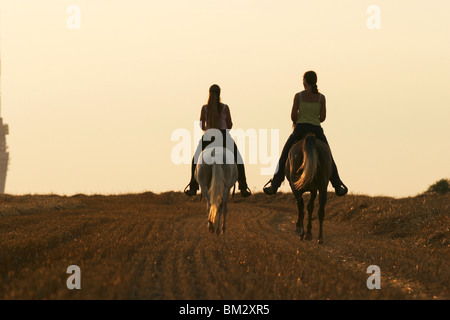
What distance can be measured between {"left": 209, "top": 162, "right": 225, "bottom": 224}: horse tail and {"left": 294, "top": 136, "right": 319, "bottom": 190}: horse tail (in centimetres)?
196

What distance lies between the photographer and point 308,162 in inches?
522

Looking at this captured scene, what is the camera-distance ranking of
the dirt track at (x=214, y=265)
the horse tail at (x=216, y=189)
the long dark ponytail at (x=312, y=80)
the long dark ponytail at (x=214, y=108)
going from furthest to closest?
the long dark ponytail at (x=214, y=108) → the long dark ponytail at (x=312, y=80) → the horse tail at (x=216, y=189) → the dirt track at (x=214, y=265)

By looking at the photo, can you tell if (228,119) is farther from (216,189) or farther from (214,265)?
(214,265)

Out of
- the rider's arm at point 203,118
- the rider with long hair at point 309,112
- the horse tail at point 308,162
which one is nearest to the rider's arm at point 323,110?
the rider with long hair at point 309,112

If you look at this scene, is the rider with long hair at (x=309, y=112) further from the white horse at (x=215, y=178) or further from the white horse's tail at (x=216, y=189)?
the white horse's tail at (x=216, y=189)

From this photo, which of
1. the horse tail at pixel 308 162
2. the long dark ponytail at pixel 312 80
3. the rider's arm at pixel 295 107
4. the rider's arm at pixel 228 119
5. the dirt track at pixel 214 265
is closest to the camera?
the dirt track at pixel 214 265

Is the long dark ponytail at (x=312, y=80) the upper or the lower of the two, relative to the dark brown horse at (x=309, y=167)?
upper

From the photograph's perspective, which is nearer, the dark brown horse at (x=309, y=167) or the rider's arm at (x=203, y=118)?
the dark brown horse at (x=309, y=167)

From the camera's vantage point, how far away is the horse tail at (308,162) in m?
13.2

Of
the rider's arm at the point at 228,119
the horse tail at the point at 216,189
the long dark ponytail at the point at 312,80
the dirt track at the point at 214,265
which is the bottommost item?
the dirt track at the point at 214,265

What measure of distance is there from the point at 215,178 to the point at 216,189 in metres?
0.28

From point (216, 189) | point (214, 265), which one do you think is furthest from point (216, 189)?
point (214, 265)

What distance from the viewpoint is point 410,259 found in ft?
37.7
